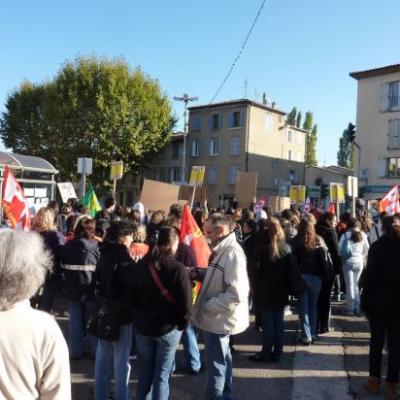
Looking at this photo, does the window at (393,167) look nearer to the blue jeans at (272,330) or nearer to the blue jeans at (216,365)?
the blue jeans at (272,330)

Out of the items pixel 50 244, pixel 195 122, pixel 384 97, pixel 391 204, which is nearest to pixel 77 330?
pixel 50 244

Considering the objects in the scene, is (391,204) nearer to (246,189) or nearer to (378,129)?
(246,189)

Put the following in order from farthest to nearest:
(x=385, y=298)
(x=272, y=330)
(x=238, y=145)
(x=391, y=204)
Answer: (x=238, y=145) < (x=391, y=204) < (x=272, y=330) < (x=385, y=298)

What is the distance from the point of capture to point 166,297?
4.00 meters

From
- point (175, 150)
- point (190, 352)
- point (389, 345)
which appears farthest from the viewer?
point (175, 150)

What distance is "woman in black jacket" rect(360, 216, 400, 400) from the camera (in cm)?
496

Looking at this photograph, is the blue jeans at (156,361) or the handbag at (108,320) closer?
the blue jeans at (156,361)

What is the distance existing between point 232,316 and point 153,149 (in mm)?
33072

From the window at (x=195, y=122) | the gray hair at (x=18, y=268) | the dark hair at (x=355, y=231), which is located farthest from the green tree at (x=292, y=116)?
the gray hair at (x=18, y=268)

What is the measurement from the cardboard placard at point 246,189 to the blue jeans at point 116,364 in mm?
13030

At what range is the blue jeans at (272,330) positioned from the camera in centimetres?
611

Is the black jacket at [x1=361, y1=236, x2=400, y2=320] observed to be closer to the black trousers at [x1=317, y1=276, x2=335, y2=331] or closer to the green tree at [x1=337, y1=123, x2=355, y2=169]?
the black trousers at [x1=317, y1=276, x2=335, y2=331]

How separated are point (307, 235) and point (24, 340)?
17.4 feet

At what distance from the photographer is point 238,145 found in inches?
1670
